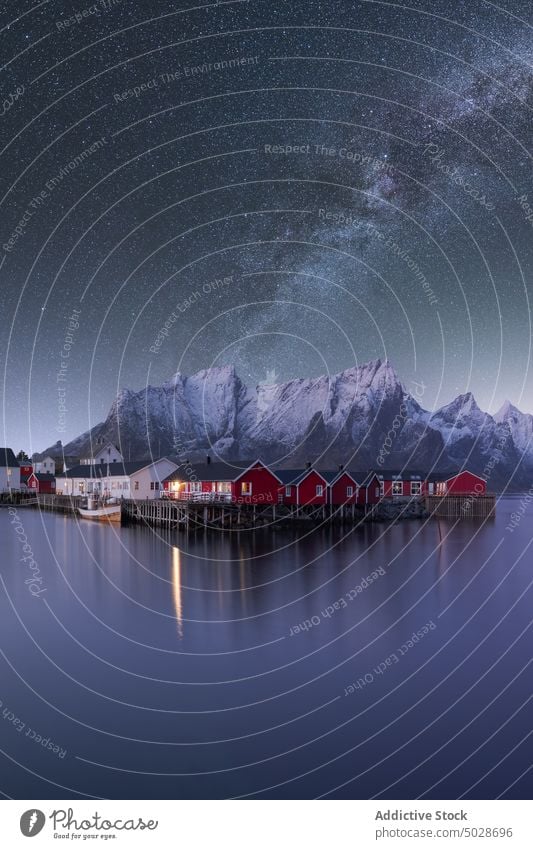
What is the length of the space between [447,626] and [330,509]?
139 ft

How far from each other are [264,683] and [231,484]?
42.2 meters

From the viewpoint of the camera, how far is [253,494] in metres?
60.0

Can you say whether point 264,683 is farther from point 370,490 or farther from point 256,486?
point 370,490

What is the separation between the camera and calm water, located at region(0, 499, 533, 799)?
12.4 metres

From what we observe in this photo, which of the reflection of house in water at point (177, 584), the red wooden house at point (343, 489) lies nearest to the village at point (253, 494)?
the red wooden house at point (343, 489)

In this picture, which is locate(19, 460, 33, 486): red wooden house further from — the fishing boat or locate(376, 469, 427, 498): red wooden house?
locate(376, 469, 427, 498): red wooden house

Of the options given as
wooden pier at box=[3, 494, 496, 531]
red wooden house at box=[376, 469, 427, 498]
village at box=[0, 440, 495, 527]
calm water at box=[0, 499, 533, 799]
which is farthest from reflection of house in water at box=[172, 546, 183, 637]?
red wooden house at box=[376, 469, 427, 498]

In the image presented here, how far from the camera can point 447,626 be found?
24.0 metres

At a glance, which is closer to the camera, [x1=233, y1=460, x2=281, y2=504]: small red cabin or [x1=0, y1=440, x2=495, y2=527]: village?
[x1=0, y1=440, x2=495, y2=527]: village

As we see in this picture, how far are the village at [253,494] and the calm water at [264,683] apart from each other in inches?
890

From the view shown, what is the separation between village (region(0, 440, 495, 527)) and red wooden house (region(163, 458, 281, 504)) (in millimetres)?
93
